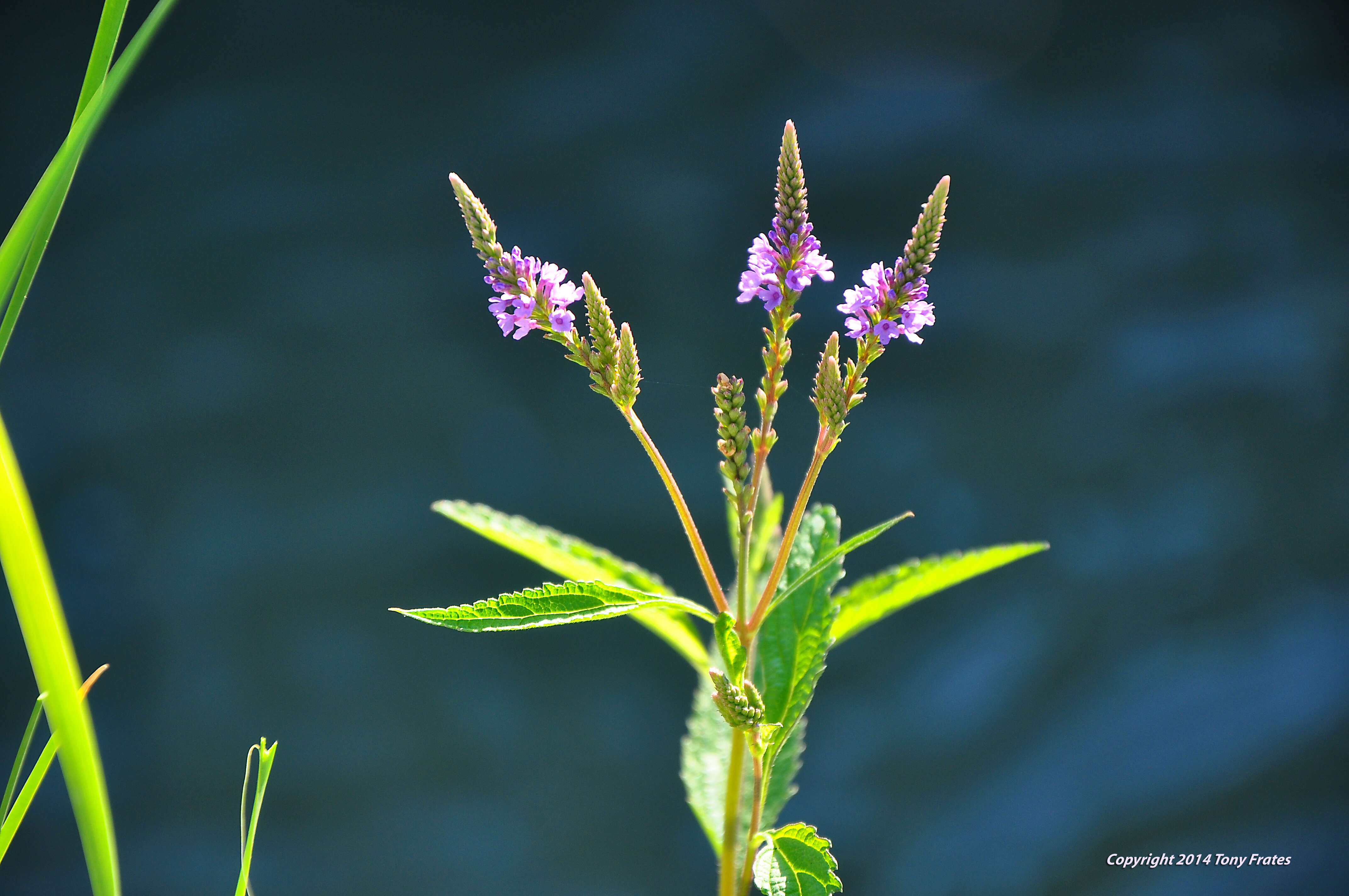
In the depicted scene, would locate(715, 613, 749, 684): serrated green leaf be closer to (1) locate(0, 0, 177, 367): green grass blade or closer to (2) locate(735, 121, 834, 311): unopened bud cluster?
(2) locate(735, 121, 834, 311): unopened bud cluster

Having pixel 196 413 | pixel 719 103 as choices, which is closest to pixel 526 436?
pixel 196 413

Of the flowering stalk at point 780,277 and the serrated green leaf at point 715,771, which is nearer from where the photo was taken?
the flowering stalk at point 780,277

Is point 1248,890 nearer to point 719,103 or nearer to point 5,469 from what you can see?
point 719,103

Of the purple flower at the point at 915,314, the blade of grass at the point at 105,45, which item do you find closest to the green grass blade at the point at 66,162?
the blade of grass at the point at 105,45

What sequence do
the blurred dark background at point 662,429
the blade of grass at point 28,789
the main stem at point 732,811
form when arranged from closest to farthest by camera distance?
the blade of grass at point 28,789, the main stem at point 732,811, the blurred dark background at point 662,429

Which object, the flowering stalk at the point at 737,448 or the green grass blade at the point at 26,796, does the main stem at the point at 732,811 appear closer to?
the flowering stalk at the point at 737,448

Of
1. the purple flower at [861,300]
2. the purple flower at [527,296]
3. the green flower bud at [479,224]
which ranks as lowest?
the purple flower at [527,296]
